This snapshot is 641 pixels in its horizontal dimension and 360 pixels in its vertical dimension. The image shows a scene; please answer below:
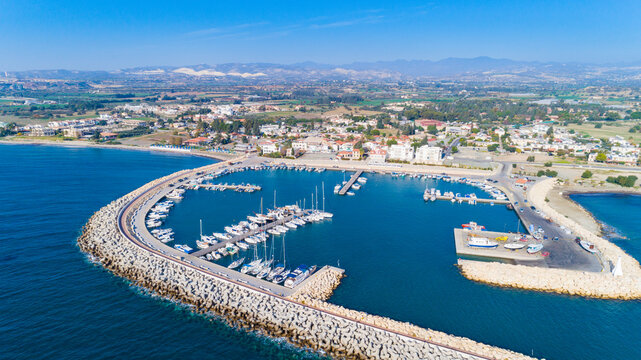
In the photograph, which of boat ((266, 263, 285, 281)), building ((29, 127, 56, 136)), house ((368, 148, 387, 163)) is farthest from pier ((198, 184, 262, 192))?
building ((29, 127, 56, 136))

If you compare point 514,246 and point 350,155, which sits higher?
point 350,155

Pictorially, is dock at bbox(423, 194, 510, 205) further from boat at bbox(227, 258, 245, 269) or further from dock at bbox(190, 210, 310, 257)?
boat at bbox(227, 258, 245, 269)

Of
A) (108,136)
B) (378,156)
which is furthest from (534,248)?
(108,136)

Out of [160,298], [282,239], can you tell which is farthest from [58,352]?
[282,239]

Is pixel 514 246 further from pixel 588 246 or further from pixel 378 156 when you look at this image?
pixel 378 156

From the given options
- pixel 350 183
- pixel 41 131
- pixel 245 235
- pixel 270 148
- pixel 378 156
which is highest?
→ pixel 41 131

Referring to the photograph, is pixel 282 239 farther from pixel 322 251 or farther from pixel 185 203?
pixel 185 203
